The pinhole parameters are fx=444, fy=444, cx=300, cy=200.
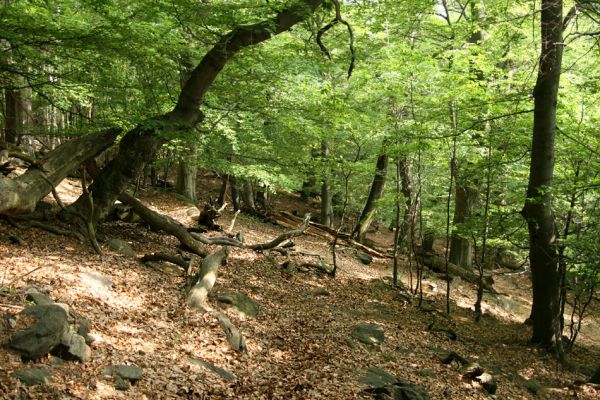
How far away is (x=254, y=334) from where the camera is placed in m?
6.92

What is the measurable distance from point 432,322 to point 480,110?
A: 490 centimetres

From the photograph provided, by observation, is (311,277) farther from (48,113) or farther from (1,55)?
(48,113)

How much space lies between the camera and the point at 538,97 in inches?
348

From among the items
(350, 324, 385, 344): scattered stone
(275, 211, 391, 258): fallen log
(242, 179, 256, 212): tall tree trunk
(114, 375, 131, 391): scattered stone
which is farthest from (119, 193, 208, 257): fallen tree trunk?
(242, 179, 256, 212): tall tree trunk

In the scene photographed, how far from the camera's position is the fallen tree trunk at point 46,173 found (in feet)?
22.6

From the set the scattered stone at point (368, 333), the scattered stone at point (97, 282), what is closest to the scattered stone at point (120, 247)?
the scattered stone at point (97, 282)

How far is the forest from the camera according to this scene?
543 cm

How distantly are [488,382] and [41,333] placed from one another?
6.36 metres

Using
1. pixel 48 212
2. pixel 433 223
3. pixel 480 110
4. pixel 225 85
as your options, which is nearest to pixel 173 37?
pixel 225 85

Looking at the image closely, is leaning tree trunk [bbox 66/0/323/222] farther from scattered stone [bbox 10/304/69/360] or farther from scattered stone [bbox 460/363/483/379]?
scattered stone [bbox 460/363/483/379]

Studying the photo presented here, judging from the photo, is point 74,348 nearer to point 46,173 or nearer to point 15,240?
point 15,240

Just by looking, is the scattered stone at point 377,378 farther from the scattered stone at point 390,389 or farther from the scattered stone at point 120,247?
the scattered stone at point 120,247

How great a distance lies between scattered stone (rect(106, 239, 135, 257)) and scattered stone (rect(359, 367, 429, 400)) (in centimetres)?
501

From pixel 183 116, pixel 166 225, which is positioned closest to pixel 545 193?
pixel 183 116
